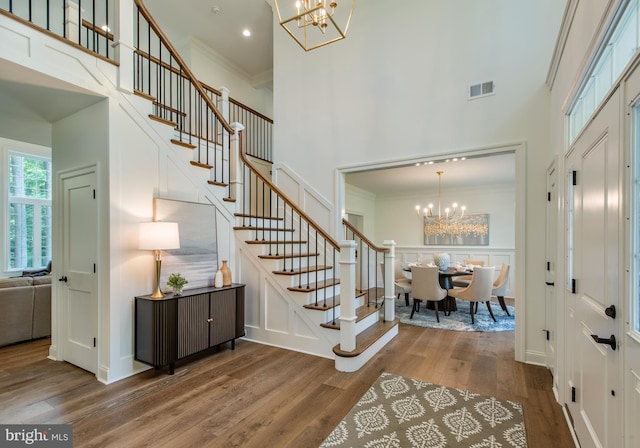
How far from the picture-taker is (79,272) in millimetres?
3258

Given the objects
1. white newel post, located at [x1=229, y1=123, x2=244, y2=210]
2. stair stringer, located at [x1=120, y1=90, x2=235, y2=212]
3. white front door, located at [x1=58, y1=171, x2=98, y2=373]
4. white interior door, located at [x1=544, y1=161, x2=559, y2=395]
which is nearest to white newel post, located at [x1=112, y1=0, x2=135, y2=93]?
stair stringer, located at [x1=120, y1=90, x2=235, y2=212]

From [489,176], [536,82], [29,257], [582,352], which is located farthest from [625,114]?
[29,257]

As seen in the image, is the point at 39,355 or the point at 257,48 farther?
the point at 257,48

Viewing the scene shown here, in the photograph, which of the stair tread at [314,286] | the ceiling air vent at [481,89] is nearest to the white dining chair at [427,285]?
the stair tread at [314,286]

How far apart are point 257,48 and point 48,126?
168 inches

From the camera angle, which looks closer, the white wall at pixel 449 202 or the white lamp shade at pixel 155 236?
the white lamp shade at pixel 155 236

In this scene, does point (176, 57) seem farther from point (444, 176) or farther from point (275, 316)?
point (444, 176)

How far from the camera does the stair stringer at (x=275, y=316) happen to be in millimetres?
3615

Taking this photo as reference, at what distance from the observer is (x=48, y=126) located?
12.6ft

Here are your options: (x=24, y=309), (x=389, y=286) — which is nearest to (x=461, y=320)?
(x=389, y=286)

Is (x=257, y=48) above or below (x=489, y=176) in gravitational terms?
above

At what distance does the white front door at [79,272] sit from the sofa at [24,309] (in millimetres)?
1103

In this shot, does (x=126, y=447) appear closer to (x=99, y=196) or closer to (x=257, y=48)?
(x=99, y=196)

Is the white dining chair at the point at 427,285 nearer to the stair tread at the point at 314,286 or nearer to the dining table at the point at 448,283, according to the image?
the dining table at the point at 448,283
